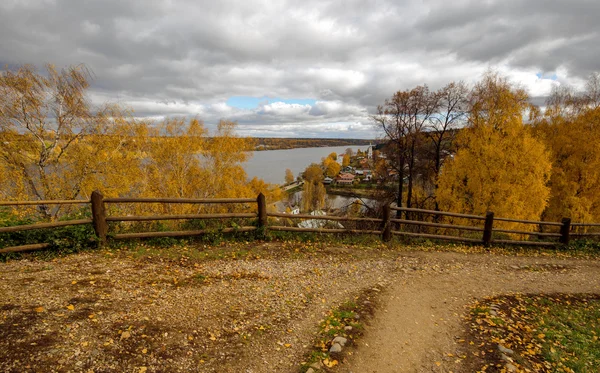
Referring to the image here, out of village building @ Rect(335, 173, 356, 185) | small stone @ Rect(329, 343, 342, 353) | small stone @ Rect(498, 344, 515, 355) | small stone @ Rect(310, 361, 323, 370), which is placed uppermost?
small stone @ Rect(310, 361, 323, 370)

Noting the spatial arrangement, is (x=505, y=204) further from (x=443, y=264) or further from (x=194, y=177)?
(x=194, y=177)

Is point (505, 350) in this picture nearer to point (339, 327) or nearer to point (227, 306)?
point (339, 327)

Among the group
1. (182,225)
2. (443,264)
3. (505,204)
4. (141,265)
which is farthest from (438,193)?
(141,265)

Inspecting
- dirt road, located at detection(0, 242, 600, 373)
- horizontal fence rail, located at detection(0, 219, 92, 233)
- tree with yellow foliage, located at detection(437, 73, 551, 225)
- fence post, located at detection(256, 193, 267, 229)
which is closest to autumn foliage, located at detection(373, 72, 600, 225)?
tree with yellow foliage, located at detection(437, 73, 551, 225)

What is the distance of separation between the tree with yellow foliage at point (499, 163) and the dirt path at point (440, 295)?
8.12m

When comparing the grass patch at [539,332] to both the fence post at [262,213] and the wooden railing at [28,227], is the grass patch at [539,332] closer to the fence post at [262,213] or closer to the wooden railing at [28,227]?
the fence post at [262,213]

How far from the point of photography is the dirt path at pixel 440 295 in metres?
4.06

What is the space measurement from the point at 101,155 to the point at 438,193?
19.9 meters

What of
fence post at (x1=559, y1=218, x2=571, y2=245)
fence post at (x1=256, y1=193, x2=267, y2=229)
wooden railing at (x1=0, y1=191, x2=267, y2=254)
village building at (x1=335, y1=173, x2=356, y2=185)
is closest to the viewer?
wooden railing at (x1=0, y1=191, x2=267, y2=254)

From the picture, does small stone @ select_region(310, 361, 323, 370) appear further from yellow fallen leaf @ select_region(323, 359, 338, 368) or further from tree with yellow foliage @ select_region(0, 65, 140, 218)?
tree with yellow foliage @ select_region(0, 65, 140, 218)

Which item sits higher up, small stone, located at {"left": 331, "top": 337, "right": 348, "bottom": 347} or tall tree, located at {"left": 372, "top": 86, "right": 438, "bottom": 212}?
tall tree, located at {"left": 372, "top": 86, "right": 438, "bottom": 212}

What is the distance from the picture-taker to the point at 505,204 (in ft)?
55.2

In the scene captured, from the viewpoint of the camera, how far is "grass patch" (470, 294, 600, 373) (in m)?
4.12

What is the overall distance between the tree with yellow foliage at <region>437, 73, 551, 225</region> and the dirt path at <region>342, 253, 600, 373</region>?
812 cm
